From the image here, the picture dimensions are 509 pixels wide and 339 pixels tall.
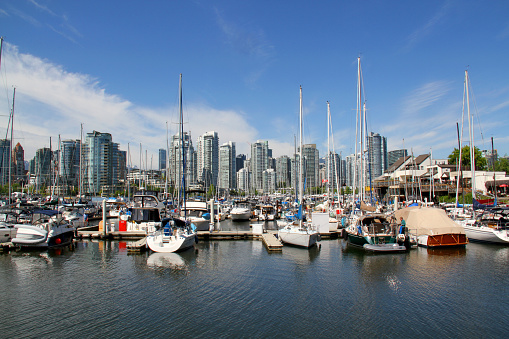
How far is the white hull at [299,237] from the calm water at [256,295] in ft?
6.69

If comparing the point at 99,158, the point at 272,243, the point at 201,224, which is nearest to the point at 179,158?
the point at 201,224

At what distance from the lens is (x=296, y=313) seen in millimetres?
15883

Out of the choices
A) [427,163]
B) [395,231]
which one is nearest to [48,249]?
[395,231]

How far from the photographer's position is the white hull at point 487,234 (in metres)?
32.2

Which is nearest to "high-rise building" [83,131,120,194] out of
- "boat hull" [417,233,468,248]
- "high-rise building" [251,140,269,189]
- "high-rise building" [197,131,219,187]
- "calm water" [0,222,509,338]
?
"high-rise building" [197,131,219,187]

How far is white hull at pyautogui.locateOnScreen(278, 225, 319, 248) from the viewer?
102 ft

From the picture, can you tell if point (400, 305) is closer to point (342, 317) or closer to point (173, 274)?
point (342, 317)

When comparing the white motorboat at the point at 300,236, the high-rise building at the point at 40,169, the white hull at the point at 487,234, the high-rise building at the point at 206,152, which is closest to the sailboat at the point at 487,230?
the white hull at the point at 487,234

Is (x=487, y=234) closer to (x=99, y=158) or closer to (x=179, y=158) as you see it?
(x=179, y=158)

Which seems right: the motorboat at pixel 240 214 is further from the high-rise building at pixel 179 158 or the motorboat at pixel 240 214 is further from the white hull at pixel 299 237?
the white hull at pixel 299 237

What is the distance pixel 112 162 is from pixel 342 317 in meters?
164

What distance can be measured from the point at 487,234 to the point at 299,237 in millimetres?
19345

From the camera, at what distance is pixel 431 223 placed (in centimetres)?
3209

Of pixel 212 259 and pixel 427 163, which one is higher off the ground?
pixel 427 163
